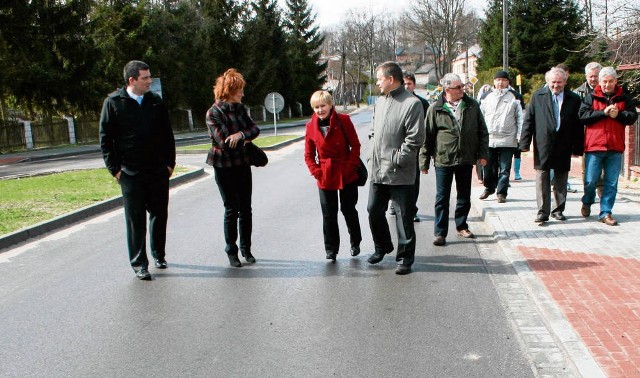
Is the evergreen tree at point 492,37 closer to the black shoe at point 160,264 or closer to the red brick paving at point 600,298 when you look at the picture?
the red brick paving at point 600,298

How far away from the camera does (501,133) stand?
9.86 meters

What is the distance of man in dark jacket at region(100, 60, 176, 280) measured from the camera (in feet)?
19.6

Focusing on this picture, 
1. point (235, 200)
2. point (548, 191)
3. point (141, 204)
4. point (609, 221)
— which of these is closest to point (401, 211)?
point (235, 200)

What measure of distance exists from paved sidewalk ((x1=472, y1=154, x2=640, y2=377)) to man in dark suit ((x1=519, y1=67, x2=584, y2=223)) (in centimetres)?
58

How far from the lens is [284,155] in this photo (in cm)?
2086

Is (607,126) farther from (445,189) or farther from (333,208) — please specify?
(333,208)

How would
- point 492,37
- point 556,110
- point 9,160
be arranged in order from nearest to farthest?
point 556,110, point 9,160, point 492,37

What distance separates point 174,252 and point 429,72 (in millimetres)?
136057

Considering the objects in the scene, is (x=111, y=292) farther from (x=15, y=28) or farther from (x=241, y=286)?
(x=15, y=28)

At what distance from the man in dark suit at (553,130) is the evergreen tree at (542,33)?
34039 mm

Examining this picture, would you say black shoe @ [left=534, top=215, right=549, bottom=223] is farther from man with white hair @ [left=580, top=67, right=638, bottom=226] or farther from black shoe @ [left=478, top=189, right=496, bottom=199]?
black shoe @ [left=478, top=189, right=496, bottom=199]

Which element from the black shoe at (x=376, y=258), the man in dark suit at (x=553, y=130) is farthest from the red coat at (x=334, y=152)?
the man in dark suit at (x=553, y=130)

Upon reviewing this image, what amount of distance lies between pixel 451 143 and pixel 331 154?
5.23ft

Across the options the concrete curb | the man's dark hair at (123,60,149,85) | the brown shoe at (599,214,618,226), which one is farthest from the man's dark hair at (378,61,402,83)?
the concrete curb
